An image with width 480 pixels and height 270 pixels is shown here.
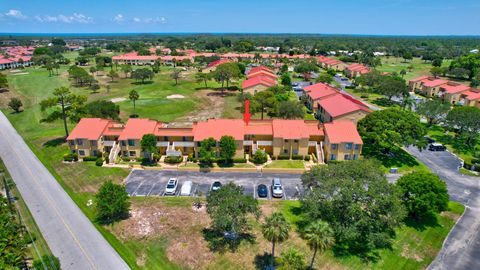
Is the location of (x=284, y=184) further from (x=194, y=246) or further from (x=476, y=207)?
(x=476, y=207)

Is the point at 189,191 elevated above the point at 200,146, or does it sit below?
below

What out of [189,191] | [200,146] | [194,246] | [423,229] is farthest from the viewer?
[200,146]

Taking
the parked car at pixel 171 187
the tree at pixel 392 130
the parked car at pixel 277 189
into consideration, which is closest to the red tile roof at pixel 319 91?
the tree at pixel 392 130

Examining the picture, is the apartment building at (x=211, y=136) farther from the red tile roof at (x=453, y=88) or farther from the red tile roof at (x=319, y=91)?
the red tile roof at (x=453, y=88)

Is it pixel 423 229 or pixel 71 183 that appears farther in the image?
pixel 71 183

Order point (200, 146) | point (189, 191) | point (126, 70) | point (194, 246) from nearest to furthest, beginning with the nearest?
point (194, 246) → point (189, 191) → point (200, 146) → point (126, 70)

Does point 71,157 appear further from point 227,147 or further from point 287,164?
point 287,164

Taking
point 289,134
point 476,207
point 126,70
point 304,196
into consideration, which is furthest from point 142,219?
point 126,70
